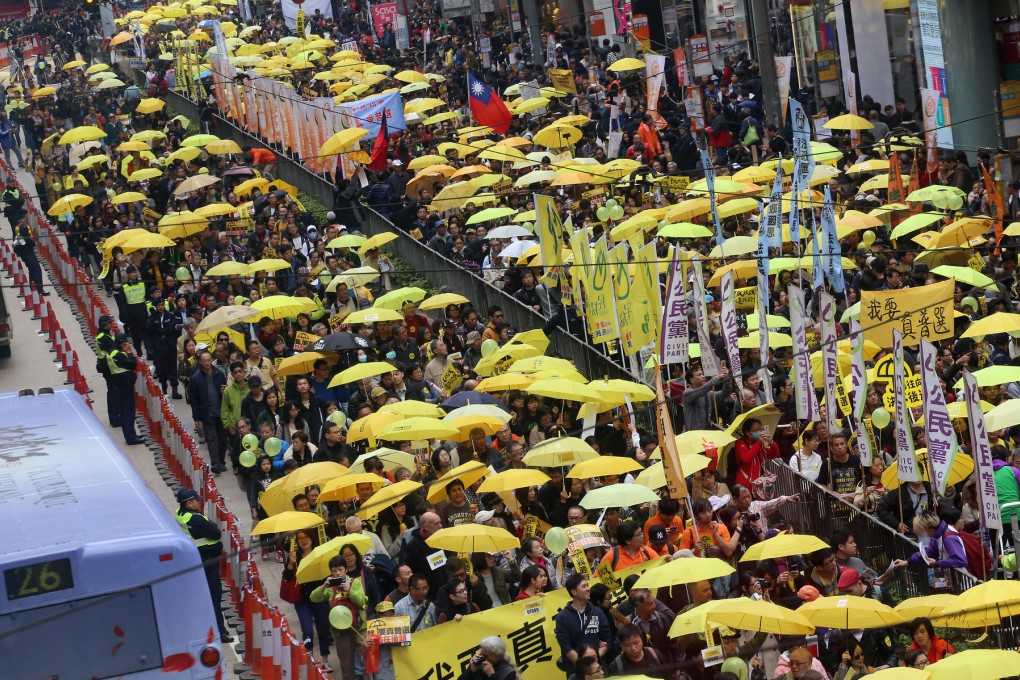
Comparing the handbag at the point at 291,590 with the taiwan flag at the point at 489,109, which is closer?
the handbag at the point at 291,590

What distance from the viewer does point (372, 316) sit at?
20906 mm

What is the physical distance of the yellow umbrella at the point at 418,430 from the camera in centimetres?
1625

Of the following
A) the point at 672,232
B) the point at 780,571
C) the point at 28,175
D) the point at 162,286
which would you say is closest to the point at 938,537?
the point at 780,571

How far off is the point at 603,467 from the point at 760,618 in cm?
391

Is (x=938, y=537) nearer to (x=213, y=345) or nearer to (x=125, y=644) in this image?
(x=125, y=644)

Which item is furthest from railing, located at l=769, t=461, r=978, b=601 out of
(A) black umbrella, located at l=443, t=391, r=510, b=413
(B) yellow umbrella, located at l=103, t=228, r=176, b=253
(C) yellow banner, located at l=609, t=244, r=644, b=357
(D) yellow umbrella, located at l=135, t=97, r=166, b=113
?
(D) yellow umbrella, located at l=135, t=97, r=166, b=113

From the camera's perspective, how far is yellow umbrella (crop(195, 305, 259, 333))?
68.8ft

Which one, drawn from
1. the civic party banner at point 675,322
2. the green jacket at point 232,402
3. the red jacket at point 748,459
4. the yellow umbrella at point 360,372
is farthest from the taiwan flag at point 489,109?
the red jacket at point 748,459

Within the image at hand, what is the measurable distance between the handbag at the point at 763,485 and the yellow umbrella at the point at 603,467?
1.13m

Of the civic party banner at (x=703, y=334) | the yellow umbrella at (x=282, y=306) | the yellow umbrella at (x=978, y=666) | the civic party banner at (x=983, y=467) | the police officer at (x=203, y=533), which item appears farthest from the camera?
the yellow umbrella at (x=282, y=306)

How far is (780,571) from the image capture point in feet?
42.6

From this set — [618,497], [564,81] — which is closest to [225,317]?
[618,497]

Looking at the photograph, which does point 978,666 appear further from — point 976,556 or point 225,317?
point 225,317

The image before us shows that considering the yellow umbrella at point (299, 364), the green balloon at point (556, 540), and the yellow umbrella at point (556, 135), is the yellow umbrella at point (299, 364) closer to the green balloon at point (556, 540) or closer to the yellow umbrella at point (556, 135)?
the green balloon at point (556, 540)
